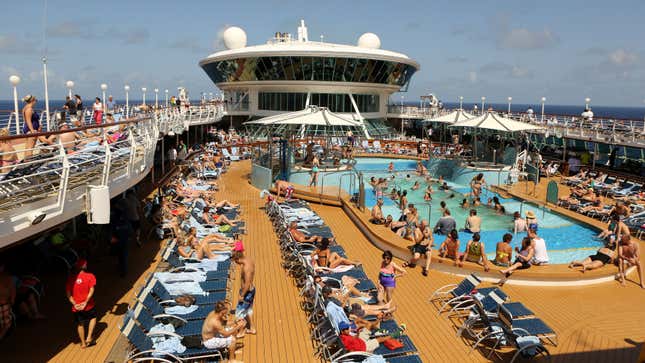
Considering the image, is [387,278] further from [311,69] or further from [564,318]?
[311,69]

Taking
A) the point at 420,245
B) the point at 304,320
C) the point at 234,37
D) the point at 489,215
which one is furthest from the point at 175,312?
the point at 234,37

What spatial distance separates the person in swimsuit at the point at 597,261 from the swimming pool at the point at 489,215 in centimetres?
150

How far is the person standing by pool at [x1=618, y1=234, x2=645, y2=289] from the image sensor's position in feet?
26.5

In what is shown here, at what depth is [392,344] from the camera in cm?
522

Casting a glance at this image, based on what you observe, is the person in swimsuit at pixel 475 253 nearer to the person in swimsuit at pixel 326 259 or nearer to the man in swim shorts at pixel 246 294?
the person in swimsuit at pixel 326 259

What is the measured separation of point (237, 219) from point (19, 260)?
16.3 ft

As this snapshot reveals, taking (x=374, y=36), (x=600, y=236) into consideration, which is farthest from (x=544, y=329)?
(x=374, y=36)

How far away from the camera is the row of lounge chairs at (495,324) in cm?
537

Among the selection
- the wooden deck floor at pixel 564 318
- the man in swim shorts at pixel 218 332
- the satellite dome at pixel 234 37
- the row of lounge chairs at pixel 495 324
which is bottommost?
the wooden deck floor at pixel 564 318

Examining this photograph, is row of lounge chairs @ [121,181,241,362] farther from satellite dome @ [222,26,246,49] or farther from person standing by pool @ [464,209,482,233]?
satellite dome @ [222,26,246,49]

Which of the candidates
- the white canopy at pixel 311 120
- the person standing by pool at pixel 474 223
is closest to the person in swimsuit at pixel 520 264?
the person standing by pool at pixel 474 223

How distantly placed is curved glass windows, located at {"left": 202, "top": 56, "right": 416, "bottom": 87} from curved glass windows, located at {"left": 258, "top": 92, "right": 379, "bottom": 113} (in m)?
1.24

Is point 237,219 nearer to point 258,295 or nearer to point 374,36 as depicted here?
point 258,295

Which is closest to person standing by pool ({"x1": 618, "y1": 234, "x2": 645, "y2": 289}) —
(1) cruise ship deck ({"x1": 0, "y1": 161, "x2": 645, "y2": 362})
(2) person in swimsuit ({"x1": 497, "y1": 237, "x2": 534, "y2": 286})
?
(1) cruise ship deck ({"x1": 0, "y1": 161, "x2": 645, "y2": 362})
